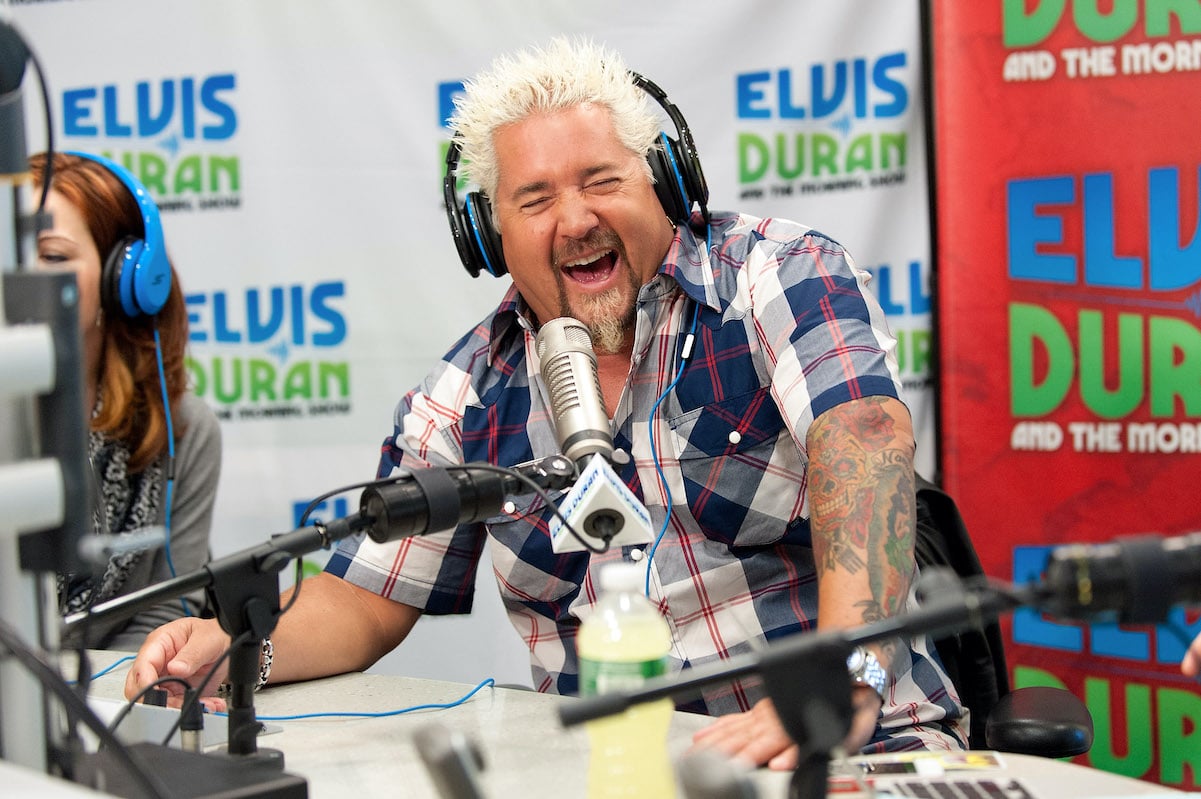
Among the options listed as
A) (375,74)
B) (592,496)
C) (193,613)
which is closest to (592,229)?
(592,496)

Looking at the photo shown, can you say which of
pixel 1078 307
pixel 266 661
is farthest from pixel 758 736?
pixel 1078 307

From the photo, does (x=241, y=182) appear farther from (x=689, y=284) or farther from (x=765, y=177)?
(x=689, y=284)

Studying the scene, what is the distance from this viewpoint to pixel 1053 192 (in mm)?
2438

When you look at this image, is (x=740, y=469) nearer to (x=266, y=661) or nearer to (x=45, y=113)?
(x=266, y=661)

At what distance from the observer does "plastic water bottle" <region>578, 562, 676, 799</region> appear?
3.35 ft

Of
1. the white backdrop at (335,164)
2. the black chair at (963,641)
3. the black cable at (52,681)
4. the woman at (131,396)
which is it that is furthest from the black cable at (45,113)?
the white backdrop at (335,164)

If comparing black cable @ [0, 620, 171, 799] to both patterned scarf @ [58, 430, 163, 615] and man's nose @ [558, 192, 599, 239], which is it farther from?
patterned scarf @ [58, 430, 163, 615]

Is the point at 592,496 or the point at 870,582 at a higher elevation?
the point at 592,496

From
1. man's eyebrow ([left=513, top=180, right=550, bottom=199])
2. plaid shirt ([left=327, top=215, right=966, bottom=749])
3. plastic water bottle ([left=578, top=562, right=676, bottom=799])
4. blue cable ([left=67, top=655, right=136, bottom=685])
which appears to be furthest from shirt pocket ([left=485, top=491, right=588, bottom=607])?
plastic water bottle ([left=578, top=562, right=676, bottom=799])

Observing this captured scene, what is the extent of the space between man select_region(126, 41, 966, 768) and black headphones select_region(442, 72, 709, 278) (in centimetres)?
2

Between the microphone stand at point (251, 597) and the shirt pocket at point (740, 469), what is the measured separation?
0.63m

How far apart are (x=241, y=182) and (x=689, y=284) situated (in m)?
1.55

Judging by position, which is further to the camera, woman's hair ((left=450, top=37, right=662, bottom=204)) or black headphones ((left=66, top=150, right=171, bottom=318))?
black headphones ((left=66, top=150, right=171, bottom=318))

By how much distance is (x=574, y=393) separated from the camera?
1424mm
